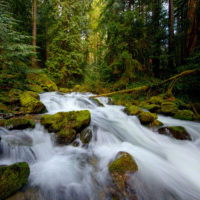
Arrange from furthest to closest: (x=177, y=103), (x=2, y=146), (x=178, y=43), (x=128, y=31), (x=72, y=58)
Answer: (x=72, y=58) → (x=128, y=31) → (x=178, y=43) → (x=177, y=103) → (x=2, y=146)

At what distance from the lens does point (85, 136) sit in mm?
3527

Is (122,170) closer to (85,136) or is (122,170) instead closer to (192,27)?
(85,136)

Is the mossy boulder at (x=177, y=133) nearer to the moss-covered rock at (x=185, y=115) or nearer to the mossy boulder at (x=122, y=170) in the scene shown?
the moss-covered rock at (x=185, y=115)

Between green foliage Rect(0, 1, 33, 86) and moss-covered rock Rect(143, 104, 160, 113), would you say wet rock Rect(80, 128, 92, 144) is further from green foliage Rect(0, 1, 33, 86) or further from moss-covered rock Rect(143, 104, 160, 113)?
green foliage Rect(0, 1, 33, 86)

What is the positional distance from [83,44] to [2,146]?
13.7 meters

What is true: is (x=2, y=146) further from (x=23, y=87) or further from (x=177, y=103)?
(x=177, y=103)

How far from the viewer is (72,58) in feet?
44.6

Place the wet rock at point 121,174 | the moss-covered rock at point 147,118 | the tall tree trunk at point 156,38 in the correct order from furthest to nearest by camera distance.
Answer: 1. the tall tree trunk at point 156,38
2. the moss-covered rock at point 147,118
3. the wet rock at point 121,174

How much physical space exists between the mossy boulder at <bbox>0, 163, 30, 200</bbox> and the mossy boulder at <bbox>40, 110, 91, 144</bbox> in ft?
4.71

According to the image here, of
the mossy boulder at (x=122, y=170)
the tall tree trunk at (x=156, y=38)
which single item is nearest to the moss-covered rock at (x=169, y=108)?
the tall tree trunk at (x=156, y=38)

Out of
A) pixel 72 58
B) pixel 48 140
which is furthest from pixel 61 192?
pixel 72 58

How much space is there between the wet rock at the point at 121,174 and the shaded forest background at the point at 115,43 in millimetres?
5785

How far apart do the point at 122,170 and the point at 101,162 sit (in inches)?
31.8

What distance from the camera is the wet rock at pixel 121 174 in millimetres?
1905
